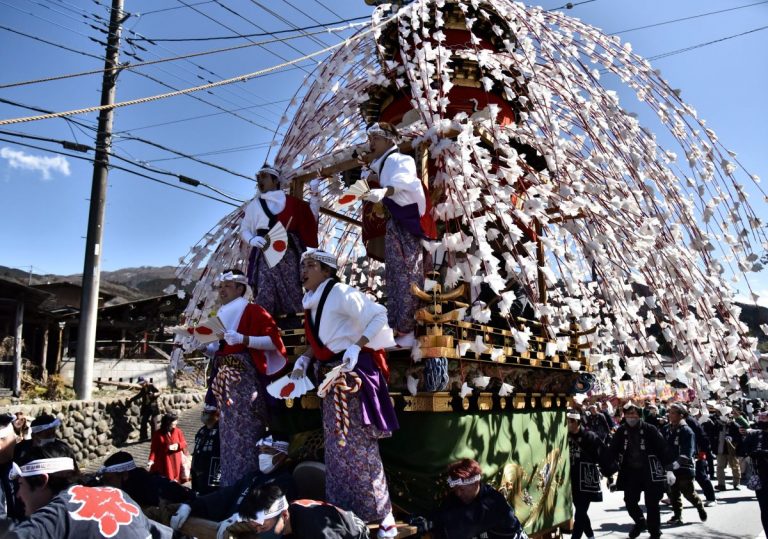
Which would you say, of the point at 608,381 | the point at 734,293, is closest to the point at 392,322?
the point at 734,293

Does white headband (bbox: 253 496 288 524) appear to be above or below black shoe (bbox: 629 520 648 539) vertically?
above

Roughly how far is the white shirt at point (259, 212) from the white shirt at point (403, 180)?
978 millimetres

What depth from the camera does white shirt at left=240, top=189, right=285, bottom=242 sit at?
4.36 meters

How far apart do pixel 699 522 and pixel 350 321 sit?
7135mm

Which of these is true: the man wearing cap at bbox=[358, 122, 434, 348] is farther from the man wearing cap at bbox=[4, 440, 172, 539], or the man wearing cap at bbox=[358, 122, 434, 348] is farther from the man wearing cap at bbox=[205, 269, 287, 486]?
the man wearing cap at bbox=[4, 440, 172, 539]

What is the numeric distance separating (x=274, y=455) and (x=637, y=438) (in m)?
4.77

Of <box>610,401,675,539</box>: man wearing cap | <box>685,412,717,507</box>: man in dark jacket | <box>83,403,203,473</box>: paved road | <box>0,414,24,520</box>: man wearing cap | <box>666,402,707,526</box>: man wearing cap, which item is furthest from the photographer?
<box>83,403,203,473</box>: paved road

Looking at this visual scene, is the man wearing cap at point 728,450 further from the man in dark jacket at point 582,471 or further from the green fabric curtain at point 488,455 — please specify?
the green fabric curtain at point 488,455

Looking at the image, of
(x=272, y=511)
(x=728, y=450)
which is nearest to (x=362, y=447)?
(x=272, y=511)

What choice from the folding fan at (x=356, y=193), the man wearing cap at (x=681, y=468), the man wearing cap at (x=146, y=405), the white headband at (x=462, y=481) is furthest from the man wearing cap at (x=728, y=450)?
the man wearing cap at (x=146, y=405)

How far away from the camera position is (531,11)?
15.4 ft

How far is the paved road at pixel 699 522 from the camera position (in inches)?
275

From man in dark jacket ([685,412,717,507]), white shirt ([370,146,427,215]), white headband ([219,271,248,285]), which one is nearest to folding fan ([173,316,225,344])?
white headband ([219,271,248,285])

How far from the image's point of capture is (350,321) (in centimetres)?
330
